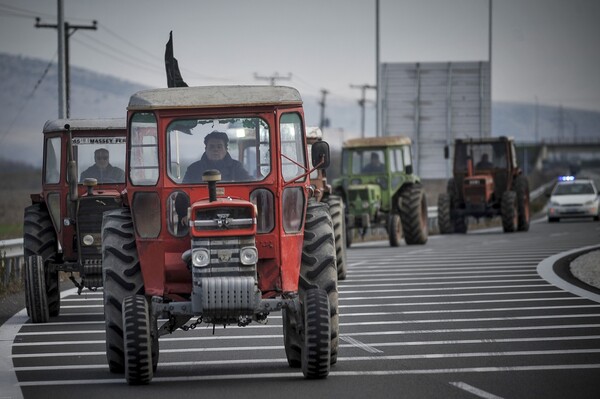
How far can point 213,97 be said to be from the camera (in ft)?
42.1

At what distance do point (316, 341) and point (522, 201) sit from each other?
32306 millimetres

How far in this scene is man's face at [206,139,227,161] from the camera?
1283cm

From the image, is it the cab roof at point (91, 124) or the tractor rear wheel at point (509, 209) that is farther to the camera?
the tractor rear wheel at point (509, 209)

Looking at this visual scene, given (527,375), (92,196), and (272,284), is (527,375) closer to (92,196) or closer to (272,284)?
(272,284)

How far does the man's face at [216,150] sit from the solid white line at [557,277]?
799 cm

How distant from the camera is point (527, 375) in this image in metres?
11.9

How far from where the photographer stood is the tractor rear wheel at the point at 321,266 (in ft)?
41.4

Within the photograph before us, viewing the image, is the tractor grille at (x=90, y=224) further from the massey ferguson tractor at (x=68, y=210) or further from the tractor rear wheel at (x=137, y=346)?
the tractor rear wheel at (x=137, y=346)

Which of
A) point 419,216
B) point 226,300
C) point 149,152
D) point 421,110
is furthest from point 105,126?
point 421,110

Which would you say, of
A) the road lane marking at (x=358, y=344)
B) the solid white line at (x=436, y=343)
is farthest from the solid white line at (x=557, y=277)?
the road lane marking at (x=358, y=344)

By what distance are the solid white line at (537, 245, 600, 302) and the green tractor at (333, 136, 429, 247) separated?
551cm

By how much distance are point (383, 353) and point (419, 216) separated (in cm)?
2229

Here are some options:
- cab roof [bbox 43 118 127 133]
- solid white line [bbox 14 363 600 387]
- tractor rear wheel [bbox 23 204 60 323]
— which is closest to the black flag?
tractor rear wheel [bbox 23 204 60 323]

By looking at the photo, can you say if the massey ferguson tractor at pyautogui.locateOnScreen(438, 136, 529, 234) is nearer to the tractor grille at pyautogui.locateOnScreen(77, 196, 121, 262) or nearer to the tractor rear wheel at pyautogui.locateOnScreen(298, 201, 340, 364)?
the tractor grille at pyautogui.locateOnScreen(77, 196, 121, 262)
